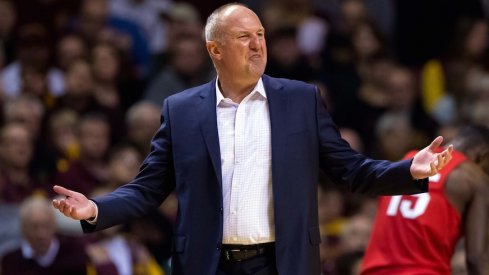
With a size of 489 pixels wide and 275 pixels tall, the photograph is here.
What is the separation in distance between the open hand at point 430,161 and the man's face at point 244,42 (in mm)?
764

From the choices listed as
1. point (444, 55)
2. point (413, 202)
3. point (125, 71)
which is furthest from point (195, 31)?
point (413, 202)

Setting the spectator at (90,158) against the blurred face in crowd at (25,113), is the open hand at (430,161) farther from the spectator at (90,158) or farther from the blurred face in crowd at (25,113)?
the blurred face in crowd at (25,113)

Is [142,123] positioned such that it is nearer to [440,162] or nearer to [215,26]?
[215,26]

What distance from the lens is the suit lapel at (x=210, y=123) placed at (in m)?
4.85

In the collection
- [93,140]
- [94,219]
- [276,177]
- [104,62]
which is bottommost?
[93,140]

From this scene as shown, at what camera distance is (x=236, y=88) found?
16.5ft

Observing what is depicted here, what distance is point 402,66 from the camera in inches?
440

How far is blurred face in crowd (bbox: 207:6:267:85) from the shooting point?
193 inches

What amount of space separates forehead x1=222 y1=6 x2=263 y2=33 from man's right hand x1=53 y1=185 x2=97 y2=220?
0.94 meters

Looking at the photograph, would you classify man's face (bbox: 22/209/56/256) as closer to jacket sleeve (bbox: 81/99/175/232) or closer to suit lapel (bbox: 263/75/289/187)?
jacket sleeve (bbox: 81/99/175/232)

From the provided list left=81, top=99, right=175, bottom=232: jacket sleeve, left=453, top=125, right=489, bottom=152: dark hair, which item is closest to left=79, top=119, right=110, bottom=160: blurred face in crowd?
left=453, top=125, right=489, bottom=152: dark hair

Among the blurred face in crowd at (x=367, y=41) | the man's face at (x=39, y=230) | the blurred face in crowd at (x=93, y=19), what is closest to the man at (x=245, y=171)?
the man's face at (x=39, y=230)

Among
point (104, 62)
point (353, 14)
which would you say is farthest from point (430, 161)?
point (353, 14)

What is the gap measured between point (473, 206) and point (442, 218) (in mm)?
192
